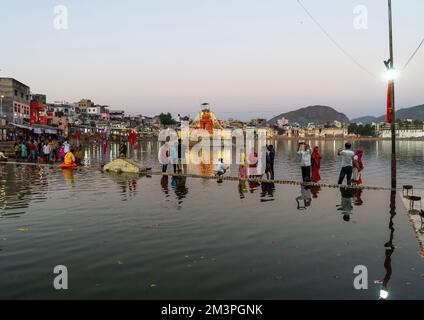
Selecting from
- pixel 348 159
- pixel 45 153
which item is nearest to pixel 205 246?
pixel 348 159

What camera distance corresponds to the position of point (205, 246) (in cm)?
885

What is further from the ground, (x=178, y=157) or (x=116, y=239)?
(x=178, y=157)

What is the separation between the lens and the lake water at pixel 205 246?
6.52 meters

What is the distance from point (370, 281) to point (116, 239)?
5811 millimetres

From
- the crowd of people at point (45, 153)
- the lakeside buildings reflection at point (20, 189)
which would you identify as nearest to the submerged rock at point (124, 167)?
the lakeside buildings reflection at point (20, 189)

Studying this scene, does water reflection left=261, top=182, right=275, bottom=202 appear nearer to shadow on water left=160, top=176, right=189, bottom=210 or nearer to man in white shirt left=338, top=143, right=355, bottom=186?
shadow on water left=160, top=176, right=189, bottom=210

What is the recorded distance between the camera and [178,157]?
24.5m

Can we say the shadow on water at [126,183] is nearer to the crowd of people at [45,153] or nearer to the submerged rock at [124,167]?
the submerged rock at [124,167]

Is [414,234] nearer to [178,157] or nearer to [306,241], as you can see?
[306,241]

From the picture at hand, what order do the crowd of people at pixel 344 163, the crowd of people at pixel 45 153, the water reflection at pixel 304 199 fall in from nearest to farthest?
the water reflection at pixel 304 199, the crowd of people at pixel 344 163, the crowd of people at pixel 45 153

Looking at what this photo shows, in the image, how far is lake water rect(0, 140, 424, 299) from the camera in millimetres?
6523

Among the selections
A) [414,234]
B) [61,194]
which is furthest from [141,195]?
[414,234]

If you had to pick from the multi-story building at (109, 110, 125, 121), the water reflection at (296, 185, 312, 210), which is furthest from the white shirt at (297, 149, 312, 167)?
the multi-story building at (109, 110, 125, 121)

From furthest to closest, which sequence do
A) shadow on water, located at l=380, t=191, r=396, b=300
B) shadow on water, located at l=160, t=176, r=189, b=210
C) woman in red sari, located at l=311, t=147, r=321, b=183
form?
1. woman in red sari, located at l=311, t=147, r=321, b=183
2. shadow on water, located at l=160, t=176, r=189, b=210
3. shadow on water, located at l=380, t=191, r=396, b=300
